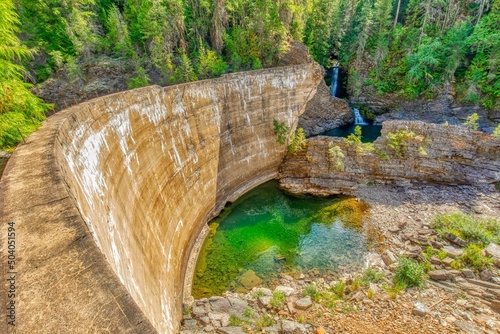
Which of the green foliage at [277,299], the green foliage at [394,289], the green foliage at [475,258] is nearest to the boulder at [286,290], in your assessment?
the green foliage at [277,299]

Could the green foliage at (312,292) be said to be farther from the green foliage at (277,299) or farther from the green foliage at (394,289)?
the green foliage at (394,289)

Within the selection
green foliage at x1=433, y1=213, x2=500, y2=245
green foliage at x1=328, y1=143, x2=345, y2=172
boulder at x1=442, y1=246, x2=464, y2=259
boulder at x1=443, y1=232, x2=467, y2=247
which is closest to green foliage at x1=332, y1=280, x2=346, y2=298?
boulder at x1=442, y1=246, x2=464, y2=259

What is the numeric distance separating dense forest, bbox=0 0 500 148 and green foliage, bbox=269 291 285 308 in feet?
56.6

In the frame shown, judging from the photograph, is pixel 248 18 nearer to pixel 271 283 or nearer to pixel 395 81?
pixel 395 81

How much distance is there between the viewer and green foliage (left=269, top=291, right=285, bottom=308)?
9.99 m

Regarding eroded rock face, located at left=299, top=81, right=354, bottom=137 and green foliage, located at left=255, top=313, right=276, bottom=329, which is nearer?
green foliage, located at left=255, top=313, right=276, bottom=329

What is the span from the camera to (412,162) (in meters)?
19.0

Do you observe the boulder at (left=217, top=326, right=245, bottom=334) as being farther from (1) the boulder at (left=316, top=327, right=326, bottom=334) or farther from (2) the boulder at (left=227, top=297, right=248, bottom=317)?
(1) the boulder at (left=316, top=327, right=326, bottom=334)

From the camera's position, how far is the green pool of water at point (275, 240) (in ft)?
42.3

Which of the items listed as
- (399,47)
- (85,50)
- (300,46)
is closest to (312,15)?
(300,46)

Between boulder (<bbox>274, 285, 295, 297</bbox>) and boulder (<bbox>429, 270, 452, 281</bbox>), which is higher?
boulder (<bbox>429, 270, 452, 281</bbox>)

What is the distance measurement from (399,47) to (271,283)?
31.0 metres

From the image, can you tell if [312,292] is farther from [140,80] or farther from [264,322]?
[140,80]

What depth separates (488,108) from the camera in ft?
78.8
